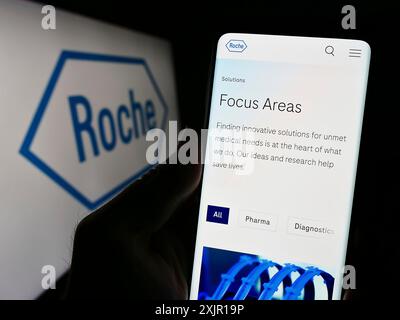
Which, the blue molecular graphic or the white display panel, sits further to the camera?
the white display panel

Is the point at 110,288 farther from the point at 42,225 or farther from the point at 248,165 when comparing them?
the point at 42,225

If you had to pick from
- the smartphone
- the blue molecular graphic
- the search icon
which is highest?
the search icon

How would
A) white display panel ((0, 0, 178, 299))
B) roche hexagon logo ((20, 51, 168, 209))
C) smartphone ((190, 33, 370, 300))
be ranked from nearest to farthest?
1. smartphone ((190, 33, 370, 300))
2. white display panel ((0, 0, 178, 299))
3. roche hexagon logo ((20, 51, 168, 209))

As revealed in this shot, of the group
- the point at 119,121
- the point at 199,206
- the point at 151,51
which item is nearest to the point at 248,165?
the point at 199,206

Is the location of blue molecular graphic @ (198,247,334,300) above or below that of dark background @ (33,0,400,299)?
below

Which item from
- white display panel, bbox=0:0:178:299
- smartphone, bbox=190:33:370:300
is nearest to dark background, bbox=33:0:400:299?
smartphone, bbox=190:33:370:300

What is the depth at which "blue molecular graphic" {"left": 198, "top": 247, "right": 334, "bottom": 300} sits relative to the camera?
45cm

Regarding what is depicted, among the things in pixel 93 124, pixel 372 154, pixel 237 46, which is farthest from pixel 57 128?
pixel 372 154

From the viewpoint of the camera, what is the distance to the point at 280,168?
1.50 ft

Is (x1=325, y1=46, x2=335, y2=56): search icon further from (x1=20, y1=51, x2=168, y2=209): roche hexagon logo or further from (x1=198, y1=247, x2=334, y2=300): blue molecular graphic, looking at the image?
(x1=20, y1=51, x2=168, y2=209): roche hexagon logo

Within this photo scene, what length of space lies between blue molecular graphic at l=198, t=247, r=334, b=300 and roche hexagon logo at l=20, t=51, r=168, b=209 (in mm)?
567

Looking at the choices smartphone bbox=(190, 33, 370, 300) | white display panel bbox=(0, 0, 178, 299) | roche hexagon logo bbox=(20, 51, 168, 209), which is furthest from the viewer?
roche hexagon logo bbox=(20, 51, 168, 209)

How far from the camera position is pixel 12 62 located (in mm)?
816
